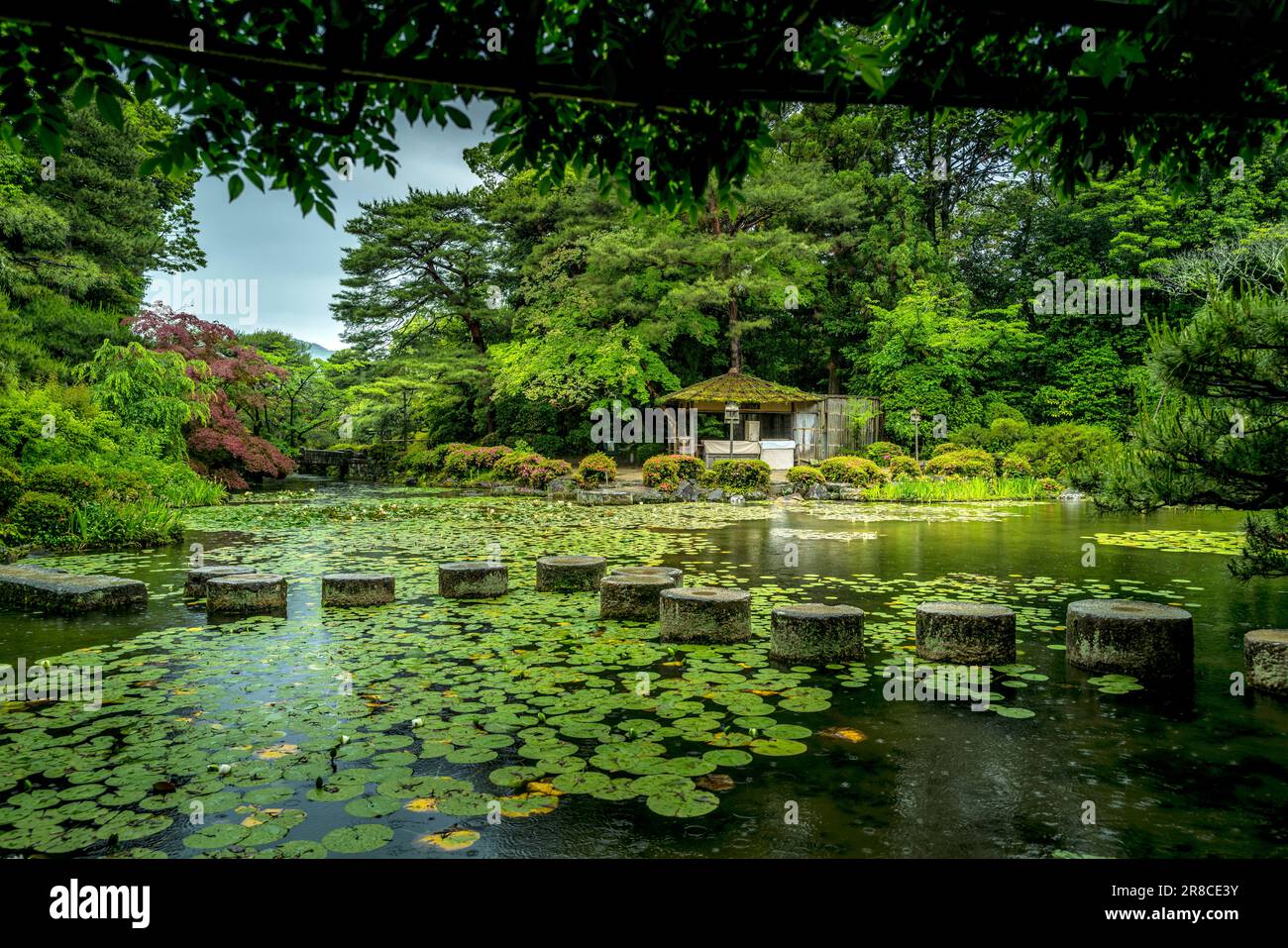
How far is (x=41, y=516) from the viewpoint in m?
9.66

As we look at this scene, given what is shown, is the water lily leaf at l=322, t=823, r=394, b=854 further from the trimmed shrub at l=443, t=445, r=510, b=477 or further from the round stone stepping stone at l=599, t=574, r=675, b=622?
the trimmed shrub at l=443, t=445, r=510, b=477

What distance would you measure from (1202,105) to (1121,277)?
26.1 meters

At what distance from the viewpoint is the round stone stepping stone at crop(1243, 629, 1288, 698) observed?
4.27 metres

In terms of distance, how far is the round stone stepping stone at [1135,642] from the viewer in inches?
182

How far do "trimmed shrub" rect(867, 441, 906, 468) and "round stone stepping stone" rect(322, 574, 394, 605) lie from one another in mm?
18712

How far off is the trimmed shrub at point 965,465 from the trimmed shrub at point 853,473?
5.39 ft

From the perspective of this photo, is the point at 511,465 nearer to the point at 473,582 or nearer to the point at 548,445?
the point at 548,445

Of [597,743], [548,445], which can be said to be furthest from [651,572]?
[548,445]

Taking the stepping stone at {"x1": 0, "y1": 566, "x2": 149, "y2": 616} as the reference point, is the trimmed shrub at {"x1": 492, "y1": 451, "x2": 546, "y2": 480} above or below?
above

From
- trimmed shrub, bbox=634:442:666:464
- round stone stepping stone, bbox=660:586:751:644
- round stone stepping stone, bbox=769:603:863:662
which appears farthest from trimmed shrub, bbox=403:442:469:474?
round stone stepping stone, bbox=769:603:863:662

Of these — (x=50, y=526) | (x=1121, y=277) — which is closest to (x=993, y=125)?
(x=1121, y=277)

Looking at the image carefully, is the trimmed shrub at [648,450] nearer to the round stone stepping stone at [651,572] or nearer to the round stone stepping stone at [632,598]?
the round stone stepping stone at [651,572]

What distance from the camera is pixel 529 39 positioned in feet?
9.56
